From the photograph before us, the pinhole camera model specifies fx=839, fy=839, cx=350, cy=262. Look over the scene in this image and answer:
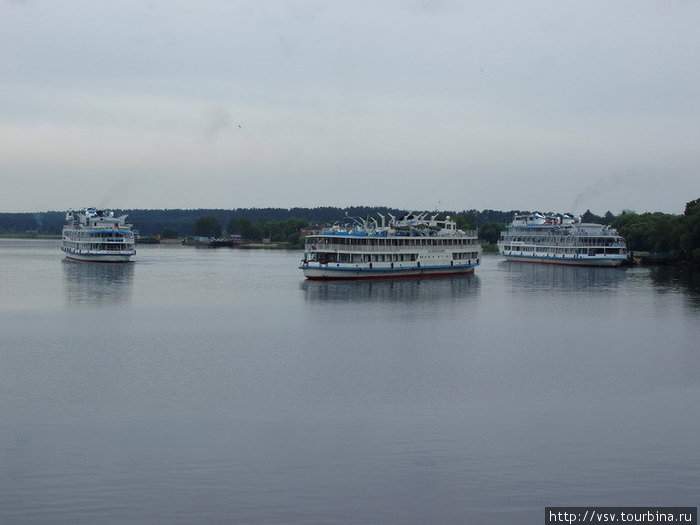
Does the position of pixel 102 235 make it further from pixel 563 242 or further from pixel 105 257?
pixel 563 242

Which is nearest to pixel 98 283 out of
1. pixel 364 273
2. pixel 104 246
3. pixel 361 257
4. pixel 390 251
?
pixel 361 257

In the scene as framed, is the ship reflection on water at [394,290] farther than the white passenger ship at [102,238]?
No

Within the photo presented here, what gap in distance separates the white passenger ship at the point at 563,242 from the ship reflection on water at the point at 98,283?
215ft

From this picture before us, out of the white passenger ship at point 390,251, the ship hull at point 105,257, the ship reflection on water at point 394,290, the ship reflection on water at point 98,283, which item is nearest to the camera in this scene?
the ship reflection on water at point 98,283

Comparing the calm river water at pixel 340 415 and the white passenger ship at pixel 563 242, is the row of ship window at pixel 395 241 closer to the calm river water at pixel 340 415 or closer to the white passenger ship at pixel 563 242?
the white passenger ship at pixel 563 242

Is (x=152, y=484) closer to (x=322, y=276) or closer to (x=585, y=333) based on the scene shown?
(x=585, y=333)

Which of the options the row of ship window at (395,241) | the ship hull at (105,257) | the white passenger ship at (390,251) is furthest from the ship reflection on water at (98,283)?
the row of ship window at (395,241)

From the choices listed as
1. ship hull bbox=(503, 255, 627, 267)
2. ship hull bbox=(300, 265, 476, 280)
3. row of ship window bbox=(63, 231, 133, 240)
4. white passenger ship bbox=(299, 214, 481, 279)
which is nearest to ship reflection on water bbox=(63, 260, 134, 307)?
row of ship window bbox=(63, 231, 133, 240)

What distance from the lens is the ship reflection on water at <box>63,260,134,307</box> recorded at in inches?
2854

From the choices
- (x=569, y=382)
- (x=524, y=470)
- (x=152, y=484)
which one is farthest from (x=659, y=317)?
(x=152, y=484)

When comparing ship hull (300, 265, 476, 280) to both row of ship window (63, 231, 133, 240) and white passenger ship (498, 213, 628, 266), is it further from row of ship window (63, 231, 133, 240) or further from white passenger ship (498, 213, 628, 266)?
row of ship window (63, 231, 133, 240)

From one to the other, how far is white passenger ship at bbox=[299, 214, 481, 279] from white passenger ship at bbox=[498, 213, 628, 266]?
25.4m

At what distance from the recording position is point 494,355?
148 feet

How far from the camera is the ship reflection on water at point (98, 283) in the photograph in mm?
72500
